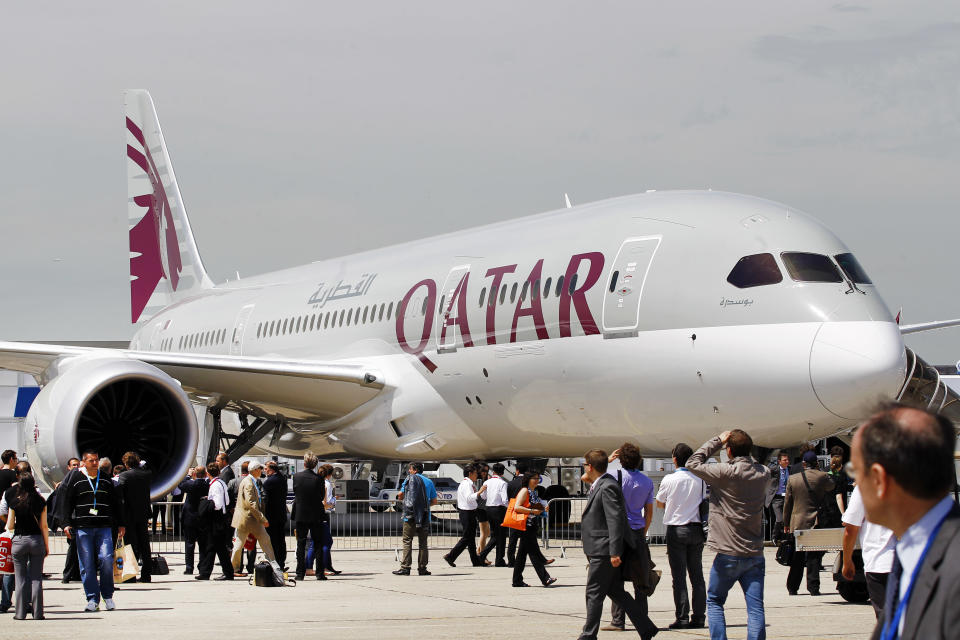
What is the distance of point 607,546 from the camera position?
816cm

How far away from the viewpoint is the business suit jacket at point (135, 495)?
13008 mm

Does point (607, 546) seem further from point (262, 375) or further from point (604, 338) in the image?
point (262, 375)

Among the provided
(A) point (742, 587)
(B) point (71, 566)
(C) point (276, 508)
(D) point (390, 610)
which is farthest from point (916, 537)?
(B) point (71, 566)

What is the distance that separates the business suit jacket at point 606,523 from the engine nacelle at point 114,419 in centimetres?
897

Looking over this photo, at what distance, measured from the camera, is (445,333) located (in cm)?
1669

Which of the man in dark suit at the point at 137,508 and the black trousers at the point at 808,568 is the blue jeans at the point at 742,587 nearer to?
the black trousers at the point at 808,568

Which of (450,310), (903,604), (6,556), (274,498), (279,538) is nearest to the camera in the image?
(903,604)

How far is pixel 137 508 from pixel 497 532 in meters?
4.02

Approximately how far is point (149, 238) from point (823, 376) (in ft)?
63.8

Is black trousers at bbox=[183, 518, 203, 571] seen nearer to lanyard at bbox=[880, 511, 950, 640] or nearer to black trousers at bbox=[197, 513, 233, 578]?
black trousers at bbox=[197, 513, 233, 578]

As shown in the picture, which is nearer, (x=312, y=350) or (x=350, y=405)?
(x=350, y=405)

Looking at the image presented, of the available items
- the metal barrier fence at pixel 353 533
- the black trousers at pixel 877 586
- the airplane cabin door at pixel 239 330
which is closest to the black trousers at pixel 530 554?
the black trousers at pixel 877 586

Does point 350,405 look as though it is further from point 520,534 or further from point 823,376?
point 823,376

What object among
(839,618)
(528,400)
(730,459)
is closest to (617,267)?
(528,400)
